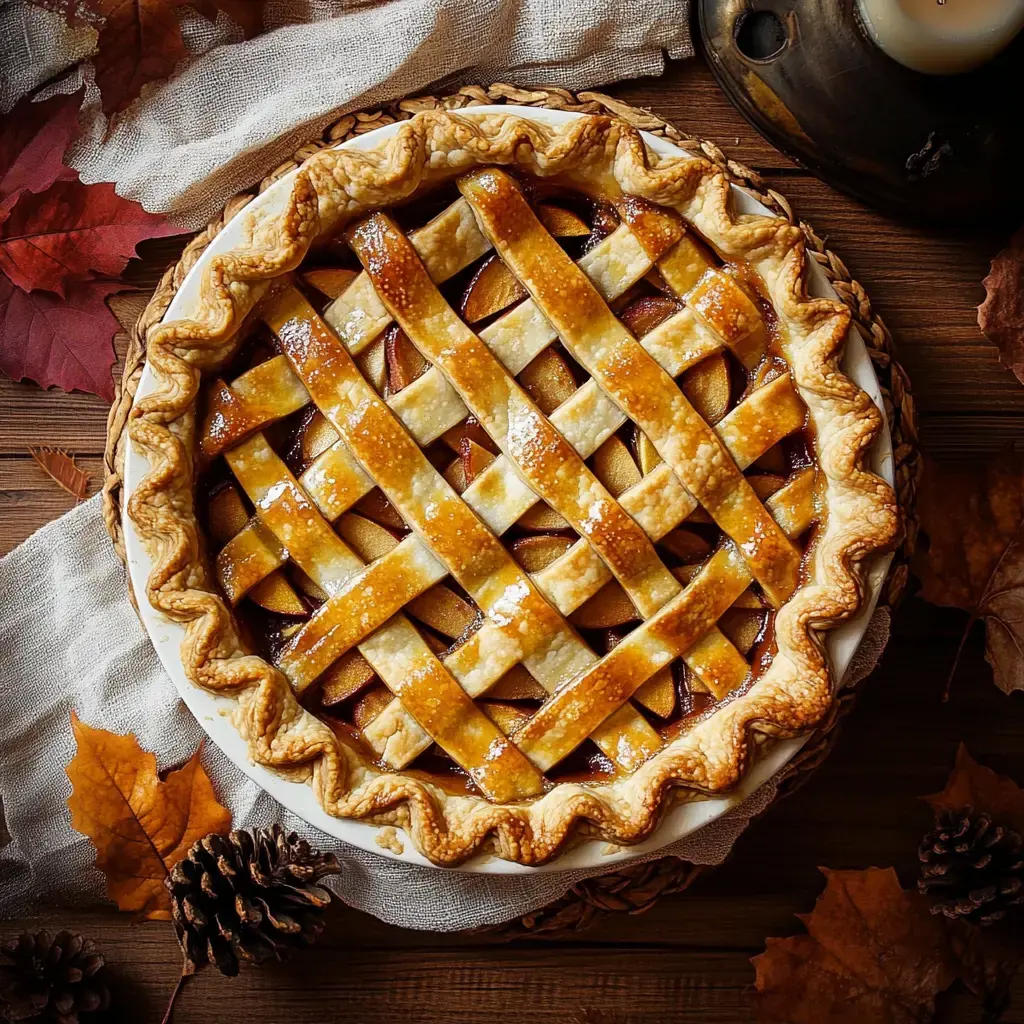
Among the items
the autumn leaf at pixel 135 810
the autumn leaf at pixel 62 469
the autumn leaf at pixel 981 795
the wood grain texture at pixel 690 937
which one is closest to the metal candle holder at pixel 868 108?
the wood grain texture at pixel 690 937

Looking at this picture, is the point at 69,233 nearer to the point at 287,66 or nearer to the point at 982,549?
the point at 287,66

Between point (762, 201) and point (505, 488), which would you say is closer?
point (505, 488)

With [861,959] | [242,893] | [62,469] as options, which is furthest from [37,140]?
[861,959]

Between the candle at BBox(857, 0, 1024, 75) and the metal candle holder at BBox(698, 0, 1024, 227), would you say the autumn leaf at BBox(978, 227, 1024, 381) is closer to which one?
the metal candle holder at BBox(698, 0, 1024, 227)

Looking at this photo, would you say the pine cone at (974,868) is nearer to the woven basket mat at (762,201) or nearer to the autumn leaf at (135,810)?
the woven basket mat at (762,201)

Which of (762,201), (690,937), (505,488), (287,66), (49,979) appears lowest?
(690,937)

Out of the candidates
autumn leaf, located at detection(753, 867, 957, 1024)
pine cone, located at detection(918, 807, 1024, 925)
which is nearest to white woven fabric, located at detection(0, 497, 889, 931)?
autumn leaf, located at detection(753, 867, 957, 1024)

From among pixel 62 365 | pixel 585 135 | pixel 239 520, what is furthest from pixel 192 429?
pixel 585 135

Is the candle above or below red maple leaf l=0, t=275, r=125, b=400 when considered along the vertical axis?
above
